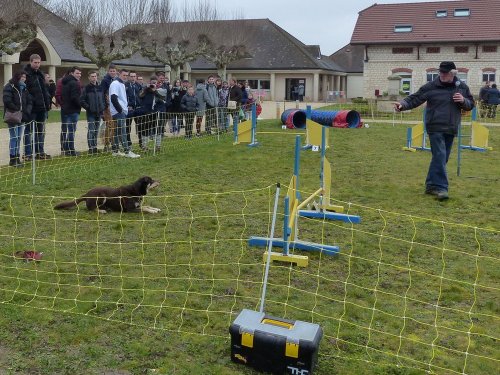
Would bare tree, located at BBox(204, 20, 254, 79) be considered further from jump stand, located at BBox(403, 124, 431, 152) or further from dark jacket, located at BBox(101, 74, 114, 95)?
dark jacket, located at BBox(101, 74, 114, 95)

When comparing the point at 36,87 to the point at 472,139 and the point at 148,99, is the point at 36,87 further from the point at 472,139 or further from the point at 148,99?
the point at 472,139

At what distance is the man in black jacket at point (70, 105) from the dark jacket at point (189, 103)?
3.76 metres

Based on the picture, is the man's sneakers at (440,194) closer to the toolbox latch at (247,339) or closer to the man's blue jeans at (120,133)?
the toolbox latch at (247,339)

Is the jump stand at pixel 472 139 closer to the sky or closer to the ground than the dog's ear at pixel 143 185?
closer to the sky

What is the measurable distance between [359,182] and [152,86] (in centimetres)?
541

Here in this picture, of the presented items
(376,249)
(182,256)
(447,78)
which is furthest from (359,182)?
(182,256)

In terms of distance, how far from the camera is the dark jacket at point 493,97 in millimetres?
25172

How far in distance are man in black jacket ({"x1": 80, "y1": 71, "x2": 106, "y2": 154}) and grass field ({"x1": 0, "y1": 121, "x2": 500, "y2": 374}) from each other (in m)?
3.01

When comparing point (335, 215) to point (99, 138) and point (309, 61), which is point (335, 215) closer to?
point (99, 138)

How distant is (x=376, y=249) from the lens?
6.01m

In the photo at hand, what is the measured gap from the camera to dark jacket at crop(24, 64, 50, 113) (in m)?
10.6

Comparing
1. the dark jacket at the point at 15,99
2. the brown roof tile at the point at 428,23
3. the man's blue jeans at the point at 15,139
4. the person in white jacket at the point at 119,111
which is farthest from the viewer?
the brown roof tile at the point at 428,23

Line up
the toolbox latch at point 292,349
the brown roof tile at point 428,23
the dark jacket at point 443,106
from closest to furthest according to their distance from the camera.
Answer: the toolbox latch at point 292,349 → the dark jacket at point 443,106 → the brown roof tile at point 428,23

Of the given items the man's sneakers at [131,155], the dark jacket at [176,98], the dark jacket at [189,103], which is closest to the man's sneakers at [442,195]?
the man's sneakers at [131,155]
